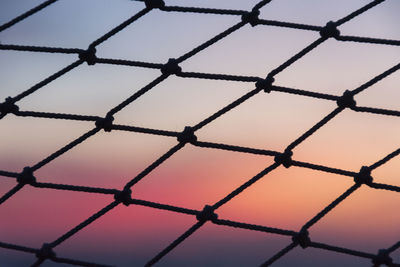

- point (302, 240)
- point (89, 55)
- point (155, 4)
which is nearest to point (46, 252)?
point (89, 55)

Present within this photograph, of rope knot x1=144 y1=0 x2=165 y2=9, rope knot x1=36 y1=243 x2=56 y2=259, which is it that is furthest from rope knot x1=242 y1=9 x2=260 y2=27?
rope knot x1=36 y1=243 x2=56 y2=259

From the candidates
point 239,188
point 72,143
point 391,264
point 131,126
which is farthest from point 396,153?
point 72,143

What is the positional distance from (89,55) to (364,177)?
126 cm

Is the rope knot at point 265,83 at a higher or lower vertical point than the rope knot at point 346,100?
higher

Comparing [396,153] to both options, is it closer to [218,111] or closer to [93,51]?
[218,111]

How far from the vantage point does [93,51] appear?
3.03m

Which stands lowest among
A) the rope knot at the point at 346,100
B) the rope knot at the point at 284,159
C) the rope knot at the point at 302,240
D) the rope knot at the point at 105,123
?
the rope knot at the point at 302,240

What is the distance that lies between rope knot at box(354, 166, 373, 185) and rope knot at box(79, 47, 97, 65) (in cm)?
121

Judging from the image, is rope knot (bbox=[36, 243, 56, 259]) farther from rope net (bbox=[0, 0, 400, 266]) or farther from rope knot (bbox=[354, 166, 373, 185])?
rope knot (bbox=[354, 166, 373, 185])

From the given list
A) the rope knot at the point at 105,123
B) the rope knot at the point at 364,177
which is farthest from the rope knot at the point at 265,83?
the rope knot at the point at 105,123

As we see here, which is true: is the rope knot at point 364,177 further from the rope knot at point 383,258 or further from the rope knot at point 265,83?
the rope knot at point 265,83

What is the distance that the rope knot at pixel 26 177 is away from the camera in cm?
296

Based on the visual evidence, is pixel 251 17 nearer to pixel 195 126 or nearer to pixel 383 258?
pixel 195 126

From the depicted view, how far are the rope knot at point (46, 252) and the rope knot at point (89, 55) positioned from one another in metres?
0.80
